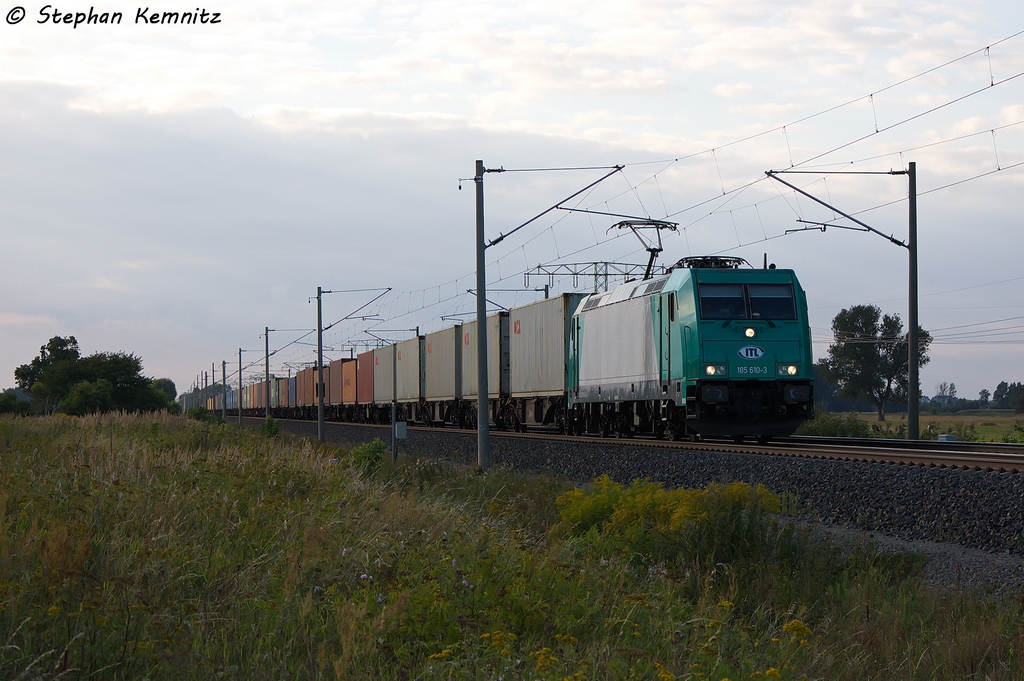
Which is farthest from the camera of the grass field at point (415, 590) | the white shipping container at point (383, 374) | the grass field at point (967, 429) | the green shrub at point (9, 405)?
the green shrub at point (9, 405)

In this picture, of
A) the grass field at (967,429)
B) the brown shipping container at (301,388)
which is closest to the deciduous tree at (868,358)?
the grass field at (967,429)

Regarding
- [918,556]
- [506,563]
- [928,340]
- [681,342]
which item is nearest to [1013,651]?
[918,556]

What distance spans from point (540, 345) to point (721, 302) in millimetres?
11130

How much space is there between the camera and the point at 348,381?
204 feet

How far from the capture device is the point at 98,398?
73750mm

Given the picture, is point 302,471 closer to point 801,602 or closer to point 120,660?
point 801,602

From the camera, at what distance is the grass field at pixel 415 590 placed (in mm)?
5254

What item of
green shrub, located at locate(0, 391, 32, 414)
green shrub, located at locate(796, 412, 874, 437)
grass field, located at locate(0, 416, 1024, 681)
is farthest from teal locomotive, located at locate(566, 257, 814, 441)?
green shrub, located at locate(0, 391, 32, 414)

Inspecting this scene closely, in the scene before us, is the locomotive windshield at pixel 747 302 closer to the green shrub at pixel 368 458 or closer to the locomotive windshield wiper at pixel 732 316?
the locomotive windshield wiper at pixel 732 316

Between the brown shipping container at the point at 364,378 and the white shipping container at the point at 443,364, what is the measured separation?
1112cm

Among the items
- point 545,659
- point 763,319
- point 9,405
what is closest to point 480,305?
point 763,319

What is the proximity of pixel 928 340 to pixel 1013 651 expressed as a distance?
346 feet

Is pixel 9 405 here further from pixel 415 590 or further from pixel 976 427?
pixel 415 590

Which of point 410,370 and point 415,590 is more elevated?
point 410,370
